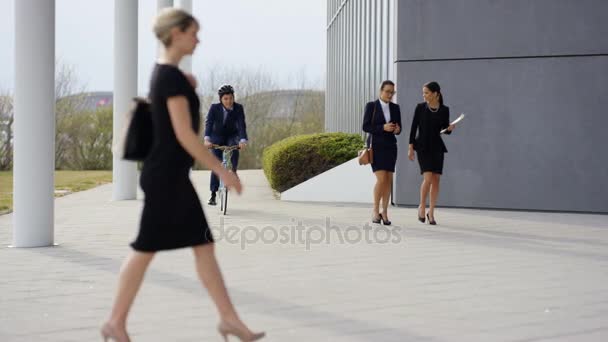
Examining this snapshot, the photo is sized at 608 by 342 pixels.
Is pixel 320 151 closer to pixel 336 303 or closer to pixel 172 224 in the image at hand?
pixel 336 303

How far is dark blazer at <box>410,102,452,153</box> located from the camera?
1052cm

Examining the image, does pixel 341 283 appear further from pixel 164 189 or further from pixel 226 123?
pixel 226 123

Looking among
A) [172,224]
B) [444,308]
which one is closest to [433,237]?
[444,308]

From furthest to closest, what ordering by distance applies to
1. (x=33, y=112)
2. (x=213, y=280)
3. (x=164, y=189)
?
(x=33, y=112), (x=213, y=280), (x=164, y=189)

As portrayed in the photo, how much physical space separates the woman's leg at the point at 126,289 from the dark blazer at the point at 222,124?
25.7 ft

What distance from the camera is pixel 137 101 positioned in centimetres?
397

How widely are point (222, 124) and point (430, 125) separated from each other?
2.98 m

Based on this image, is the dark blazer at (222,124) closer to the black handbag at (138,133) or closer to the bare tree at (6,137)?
the black handbag at (138,133)

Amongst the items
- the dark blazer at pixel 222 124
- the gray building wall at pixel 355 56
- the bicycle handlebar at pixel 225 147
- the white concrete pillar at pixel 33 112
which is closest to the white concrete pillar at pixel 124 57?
the dark blazer at pixel 222 124

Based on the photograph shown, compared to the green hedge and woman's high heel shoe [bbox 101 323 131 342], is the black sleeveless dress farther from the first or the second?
the green hedge

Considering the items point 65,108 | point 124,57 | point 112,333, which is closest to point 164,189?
point 112,333

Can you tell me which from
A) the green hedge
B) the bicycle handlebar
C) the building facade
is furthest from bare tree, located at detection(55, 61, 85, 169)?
the bicycle handlebar

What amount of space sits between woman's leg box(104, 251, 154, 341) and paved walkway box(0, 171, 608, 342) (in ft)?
1.97

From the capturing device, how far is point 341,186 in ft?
48.3
